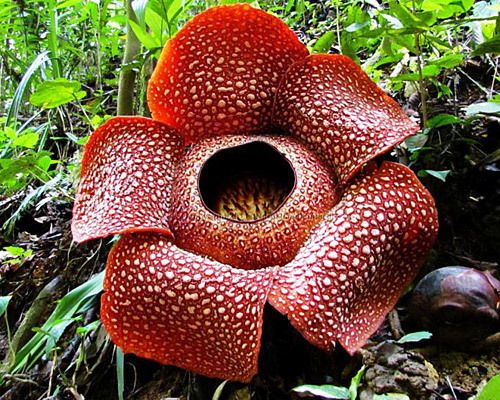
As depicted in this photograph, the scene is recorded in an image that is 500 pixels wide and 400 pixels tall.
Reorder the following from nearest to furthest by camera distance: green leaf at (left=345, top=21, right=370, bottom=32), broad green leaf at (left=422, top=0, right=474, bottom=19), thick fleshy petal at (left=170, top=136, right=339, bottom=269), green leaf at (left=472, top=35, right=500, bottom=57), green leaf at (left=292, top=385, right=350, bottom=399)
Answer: green leaf at (left=292, top=385, right=350, bottom=399) → thick fleshy petal at (left=170, top=136, right=339, bottom=269) → green leaf at (left=472, top=35, right=500, bottom=57) → broad green leaf at (left=422, top=0, right=474, bottom=19) → green leaf at (left=345, top=21, right=370, bottom=32)

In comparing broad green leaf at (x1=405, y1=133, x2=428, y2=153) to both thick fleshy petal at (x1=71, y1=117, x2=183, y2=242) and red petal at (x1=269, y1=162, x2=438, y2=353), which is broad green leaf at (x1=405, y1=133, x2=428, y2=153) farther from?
thick fleshy petal at (x1=71, y1=117, x2=183, y2=242)

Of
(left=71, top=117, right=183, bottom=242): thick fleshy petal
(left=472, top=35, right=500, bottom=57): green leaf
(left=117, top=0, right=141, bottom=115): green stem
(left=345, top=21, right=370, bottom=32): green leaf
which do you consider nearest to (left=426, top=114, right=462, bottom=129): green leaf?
(left=472, top=35, right=500, bottom=57): green leaf

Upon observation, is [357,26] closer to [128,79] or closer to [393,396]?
[128,79]

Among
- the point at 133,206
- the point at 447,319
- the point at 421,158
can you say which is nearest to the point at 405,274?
the point at 447,319

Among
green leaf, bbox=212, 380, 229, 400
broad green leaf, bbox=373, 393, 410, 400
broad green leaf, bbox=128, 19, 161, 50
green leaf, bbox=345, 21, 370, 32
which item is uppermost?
green leaf, bbox=345, 21, 370, 32

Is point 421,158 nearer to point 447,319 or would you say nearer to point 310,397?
point 447,319

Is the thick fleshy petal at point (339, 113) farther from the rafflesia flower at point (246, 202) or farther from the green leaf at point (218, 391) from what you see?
the green leaf at point (218, 391)
